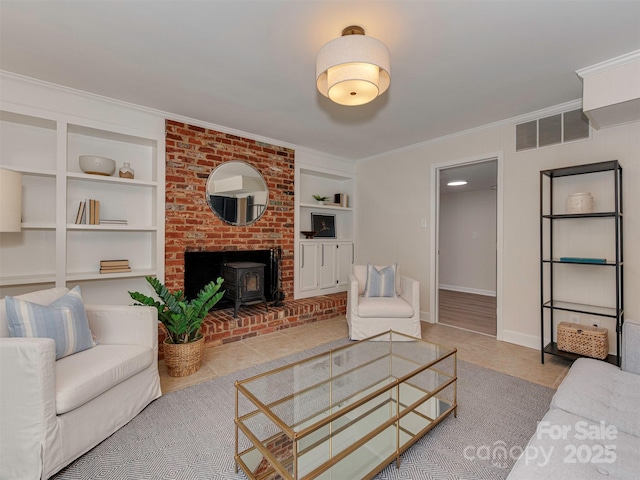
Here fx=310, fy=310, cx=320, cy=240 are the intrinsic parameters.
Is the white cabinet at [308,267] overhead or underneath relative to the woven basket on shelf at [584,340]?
overhead

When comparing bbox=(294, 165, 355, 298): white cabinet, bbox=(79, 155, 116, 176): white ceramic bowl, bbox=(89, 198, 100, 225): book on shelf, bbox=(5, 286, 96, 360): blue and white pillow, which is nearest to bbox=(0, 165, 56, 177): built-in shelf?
bbox=(79, 155, 116, 176): white ceramic bowl

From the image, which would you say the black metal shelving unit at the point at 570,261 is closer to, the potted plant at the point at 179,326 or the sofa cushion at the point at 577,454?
the sofa cushion at the point at 577,454

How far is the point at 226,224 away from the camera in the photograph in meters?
3.66

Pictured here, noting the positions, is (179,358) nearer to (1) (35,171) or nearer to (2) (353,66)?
(1) (35,171)

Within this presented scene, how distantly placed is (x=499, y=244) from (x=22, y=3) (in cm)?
424

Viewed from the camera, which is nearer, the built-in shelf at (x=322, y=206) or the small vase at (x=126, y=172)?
the small vase at (x=126, y=172)

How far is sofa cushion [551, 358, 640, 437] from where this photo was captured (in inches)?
51.6

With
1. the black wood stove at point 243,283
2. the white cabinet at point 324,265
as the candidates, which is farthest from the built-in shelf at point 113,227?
the white cabinet at point 324,265

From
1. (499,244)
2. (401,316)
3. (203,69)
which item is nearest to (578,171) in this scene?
(499,244)

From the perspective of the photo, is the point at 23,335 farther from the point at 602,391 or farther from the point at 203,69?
the point at 602,391

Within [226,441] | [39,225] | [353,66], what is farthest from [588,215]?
[39,225]

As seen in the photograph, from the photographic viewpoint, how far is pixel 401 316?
3182mm

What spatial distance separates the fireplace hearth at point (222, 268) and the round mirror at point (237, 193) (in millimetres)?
430

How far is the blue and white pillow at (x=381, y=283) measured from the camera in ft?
11.5
